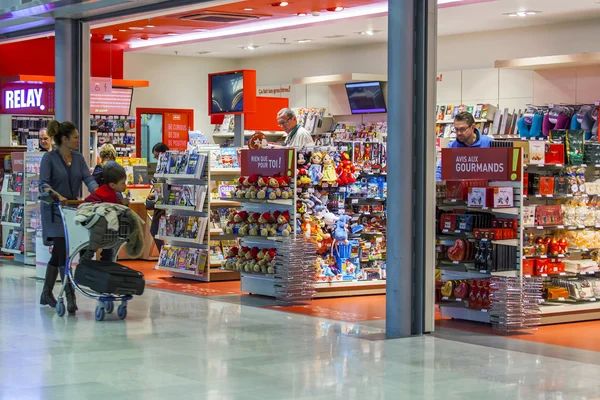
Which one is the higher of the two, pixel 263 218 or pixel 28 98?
pixel 28 98

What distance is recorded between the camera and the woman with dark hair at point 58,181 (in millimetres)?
8922

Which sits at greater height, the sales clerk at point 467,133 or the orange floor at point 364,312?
the sales clerk at point 467,133

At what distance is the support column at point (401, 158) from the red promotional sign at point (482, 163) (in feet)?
3.43

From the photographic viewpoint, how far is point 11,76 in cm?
1577

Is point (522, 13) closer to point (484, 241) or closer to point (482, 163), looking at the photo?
point (482, 163)

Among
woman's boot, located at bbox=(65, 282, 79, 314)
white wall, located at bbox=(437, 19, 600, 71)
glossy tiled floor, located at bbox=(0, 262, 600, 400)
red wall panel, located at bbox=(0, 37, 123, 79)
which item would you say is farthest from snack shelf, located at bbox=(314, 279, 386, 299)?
red wall panel, located at bbox=(0, 37, 123, 79)

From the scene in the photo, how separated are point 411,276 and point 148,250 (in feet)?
22.2

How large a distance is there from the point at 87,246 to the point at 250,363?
2432mm

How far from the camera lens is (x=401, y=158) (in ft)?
25.2

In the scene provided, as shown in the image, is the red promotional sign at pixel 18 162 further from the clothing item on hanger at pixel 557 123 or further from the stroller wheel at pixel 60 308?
the clothing item on hanger at pixel 557 123

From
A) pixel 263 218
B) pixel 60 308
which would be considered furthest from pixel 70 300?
pixel 263 218

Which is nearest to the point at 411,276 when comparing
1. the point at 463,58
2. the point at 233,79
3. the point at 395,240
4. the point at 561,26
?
the point at 395,240

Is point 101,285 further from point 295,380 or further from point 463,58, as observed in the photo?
point 463,58

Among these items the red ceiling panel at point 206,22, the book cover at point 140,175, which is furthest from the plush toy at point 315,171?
the book cover at point 140,175
